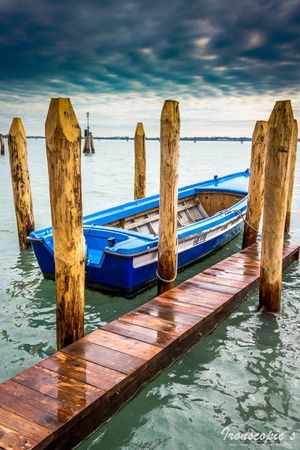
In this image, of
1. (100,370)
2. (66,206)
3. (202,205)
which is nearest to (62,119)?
(66,206)

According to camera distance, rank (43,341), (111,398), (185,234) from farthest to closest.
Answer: (185,234) → (43,341) → (111,398)

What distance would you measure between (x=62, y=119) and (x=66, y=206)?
31.0 inches

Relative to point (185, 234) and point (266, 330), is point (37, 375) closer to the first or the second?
point (266, 330)

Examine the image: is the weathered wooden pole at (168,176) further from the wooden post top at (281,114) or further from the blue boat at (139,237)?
the wooden post top at (281,114)

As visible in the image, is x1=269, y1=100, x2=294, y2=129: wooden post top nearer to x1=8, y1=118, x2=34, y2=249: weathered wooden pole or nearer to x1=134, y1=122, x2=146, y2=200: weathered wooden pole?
x1=8, y1=118, x2=34, y2=249: weathered wooden pole

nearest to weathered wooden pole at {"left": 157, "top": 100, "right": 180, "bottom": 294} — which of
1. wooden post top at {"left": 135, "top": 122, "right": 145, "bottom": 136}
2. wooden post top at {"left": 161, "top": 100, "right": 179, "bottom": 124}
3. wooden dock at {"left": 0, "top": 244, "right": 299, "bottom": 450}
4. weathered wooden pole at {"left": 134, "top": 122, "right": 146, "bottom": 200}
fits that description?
wooden post top at {"left": 161, "top": 100, "right": 179, "bottom": 124}

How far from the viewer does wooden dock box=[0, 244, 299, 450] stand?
2.91 meters

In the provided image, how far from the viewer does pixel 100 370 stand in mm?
3551

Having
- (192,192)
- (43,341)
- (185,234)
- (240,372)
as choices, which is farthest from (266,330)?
(192,192)

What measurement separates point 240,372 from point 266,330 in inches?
41.0

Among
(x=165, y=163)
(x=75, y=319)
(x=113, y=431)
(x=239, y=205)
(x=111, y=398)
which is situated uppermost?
(x=165, y=163)

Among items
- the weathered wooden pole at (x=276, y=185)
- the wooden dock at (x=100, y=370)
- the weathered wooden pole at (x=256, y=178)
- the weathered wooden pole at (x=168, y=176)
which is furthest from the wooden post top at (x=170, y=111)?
the weathered wooden pole at (x=256, y=178)

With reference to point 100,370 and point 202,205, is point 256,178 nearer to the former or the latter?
point 202,205

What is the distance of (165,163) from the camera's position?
17.0ft
